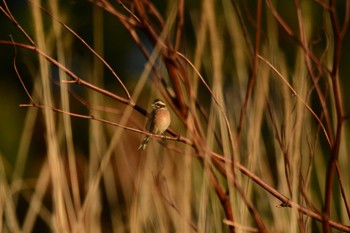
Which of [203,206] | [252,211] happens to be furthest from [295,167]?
[252,211]

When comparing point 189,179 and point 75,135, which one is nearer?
point 189,179

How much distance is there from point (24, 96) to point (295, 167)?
3.33 metres

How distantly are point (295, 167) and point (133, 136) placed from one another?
329 cm

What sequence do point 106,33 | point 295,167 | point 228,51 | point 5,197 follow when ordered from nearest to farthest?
point 295,167, point 5,197, point 228,51, point 106,33

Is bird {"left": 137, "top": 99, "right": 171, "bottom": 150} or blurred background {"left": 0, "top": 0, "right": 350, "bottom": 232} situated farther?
bird {"left": 137, "top": 99, "right": 171, "bottom": 150}

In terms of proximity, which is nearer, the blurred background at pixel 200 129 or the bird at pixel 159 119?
the blurred background at pixel 200 129

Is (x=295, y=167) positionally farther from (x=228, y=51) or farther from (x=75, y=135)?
(x=75, y=135)

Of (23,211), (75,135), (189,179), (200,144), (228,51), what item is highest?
(228,51)

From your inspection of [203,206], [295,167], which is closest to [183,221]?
[203,206]

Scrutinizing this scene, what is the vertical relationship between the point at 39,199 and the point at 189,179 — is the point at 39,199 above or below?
below

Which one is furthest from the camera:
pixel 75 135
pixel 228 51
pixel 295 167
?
pixel 75 135

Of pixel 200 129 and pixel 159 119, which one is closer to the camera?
pixel 200 129

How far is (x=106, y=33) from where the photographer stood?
4.66m

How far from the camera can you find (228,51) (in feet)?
9.99
